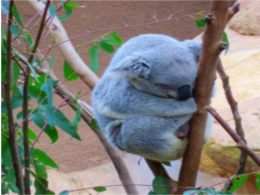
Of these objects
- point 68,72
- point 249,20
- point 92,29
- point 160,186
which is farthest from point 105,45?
point 92,29

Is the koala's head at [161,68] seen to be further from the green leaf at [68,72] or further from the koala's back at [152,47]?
the green leaf at [68,72]

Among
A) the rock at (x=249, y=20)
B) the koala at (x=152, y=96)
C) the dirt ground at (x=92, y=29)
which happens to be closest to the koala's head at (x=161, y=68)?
the koala at (x=152, y=96)

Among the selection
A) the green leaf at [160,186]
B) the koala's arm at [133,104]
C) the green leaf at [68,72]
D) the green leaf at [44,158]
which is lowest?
the green leaf at [160,186]

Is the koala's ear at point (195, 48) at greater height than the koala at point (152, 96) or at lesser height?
greater

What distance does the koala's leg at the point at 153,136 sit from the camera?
1.18 m

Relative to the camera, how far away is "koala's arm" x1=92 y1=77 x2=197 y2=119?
113 cm

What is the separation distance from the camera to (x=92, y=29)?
12.3ft

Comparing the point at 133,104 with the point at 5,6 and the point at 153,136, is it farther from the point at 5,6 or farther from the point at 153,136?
the point at 5,6

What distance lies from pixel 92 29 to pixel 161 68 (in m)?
2.78

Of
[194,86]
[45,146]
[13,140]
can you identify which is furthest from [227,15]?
[45,146]

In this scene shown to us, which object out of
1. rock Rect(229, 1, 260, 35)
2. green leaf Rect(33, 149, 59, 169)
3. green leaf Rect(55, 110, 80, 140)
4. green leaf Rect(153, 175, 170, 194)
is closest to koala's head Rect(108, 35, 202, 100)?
green leaf Rect(55, 110, 80, 140)

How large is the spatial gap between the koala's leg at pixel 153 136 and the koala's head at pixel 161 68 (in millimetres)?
100

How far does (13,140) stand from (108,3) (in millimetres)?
3035

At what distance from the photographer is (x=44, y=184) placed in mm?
1284
